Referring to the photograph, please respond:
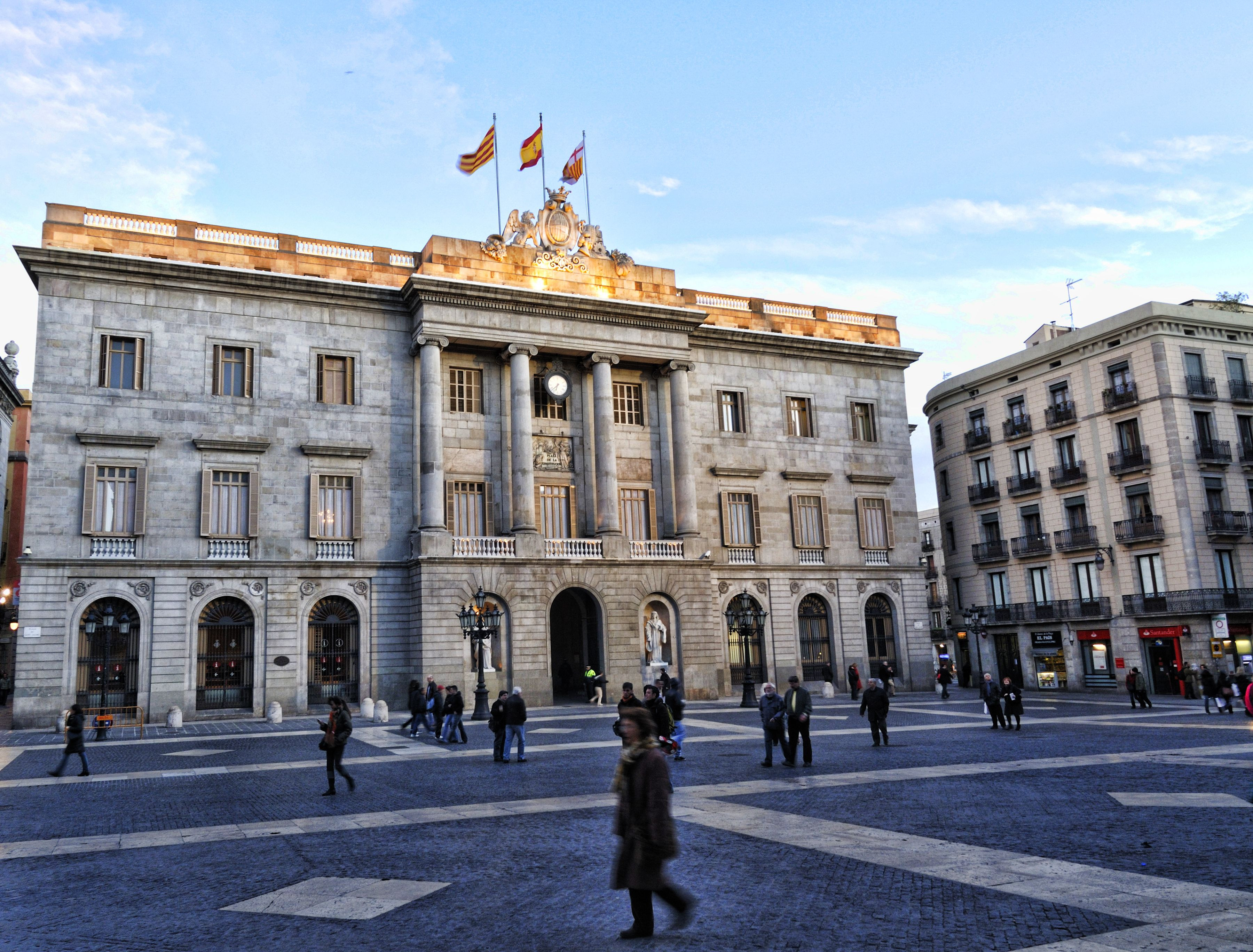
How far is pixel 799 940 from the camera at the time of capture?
7.07 meters

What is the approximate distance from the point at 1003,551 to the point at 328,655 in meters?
34.1

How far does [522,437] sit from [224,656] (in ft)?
43.4

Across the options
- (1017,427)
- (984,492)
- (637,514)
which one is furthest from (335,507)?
(1017,427)

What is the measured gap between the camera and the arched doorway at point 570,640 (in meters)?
41.1

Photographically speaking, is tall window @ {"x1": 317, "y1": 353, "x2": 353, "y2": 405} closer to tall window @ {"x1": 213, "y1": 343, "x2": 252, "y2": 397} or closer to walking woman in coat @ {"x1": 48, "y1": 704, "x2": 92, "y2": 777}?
tall window @ {"x1": 213, "y1": 343, "x2": 252, "y2": 397}

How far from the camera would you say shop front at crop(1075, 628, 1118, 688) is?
45188mm

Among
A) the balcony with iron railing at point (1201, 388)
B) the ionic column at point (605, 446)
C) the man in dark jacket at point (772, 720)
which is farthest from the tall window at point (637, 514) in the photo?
the balcony with iron railing at point (1201, 388)

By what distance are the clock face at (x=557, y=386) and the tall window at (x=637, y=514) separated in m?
4.73

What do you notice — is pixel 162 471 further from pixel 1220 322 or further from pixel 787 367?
pixel 1220 322

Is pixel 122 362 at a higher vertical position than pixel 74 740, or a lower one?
higher

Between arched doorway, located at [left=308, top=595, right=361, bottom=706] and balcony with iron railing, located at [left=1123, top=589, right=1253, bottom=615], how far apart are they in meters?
33.7

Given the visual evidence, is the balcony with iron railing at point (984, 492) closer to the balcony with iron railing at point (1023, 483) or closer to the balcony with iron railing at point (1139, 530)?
the balcony with iron railing at point (1023, 483)

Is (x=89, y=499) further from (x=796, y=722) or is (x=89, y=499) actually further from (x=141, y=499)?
(x=796, y=722)

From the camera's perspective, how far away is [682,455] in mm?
40750
